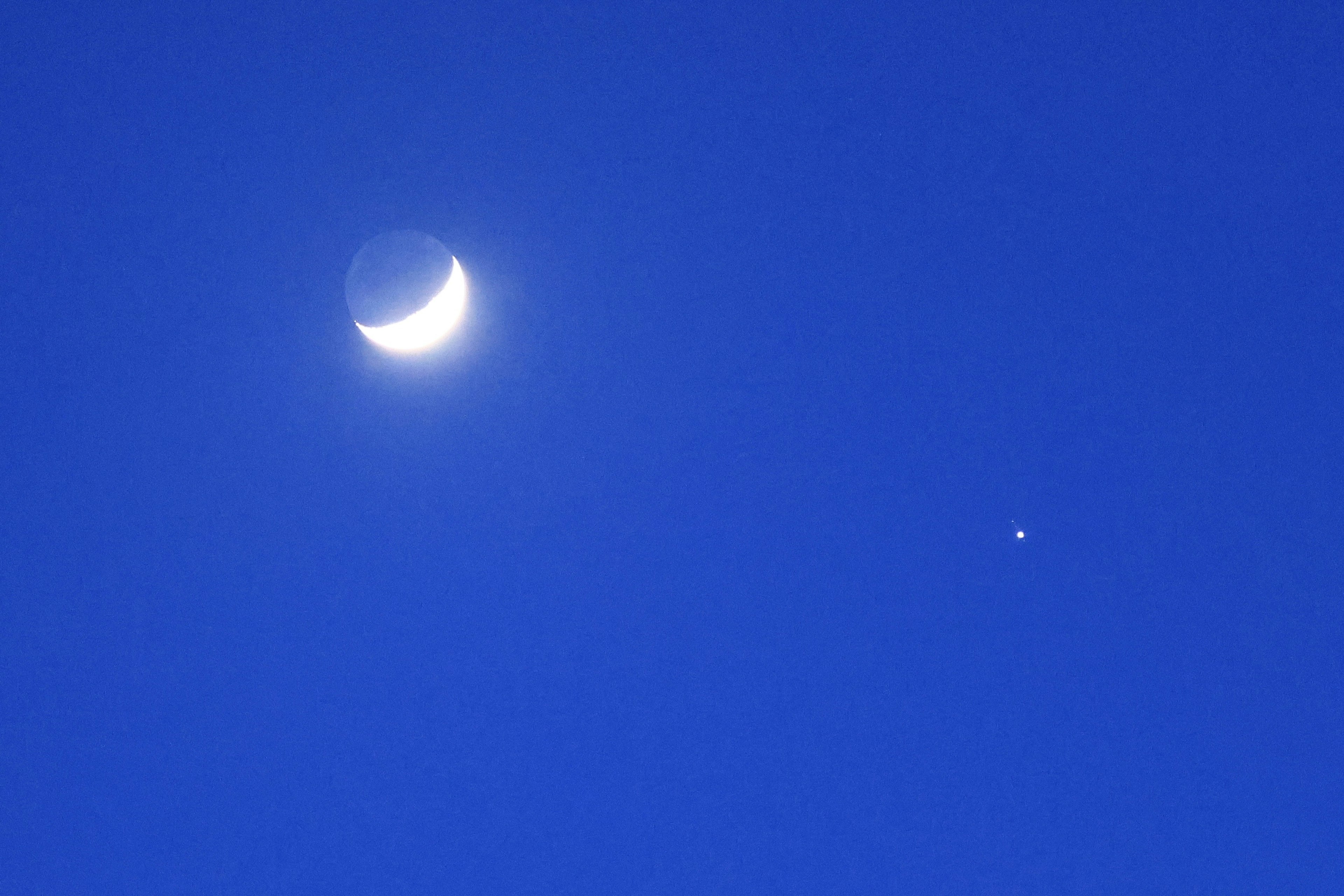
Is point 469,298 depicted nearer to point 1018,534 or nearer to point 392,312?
point 392,312

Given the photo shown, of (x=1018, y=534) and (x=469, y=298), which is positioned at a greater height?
(x=469, y=298)

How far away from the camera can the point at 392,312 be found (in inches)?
365

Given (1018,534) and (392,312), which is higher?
(392,312)

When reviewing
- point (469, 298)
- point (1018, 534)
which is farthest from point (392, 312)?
point (1018, 534)

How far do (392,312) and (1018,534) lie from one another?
4053mm

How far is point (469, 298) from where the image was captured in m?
9.34

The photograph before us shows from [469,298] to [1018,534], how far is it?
366cm

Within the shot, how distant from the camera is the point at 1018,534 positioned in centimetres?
957

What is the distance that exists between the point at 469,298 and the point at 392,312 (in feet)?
1.54
